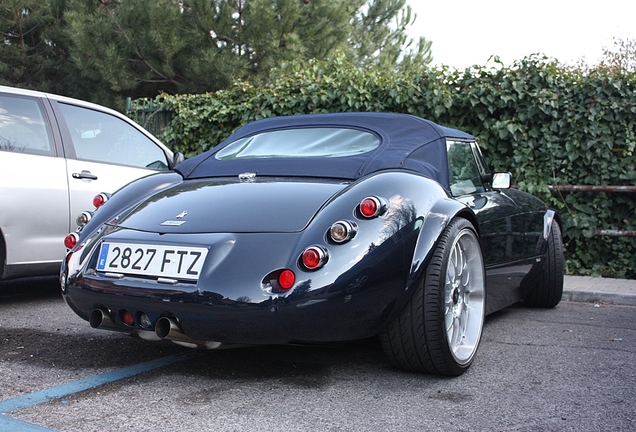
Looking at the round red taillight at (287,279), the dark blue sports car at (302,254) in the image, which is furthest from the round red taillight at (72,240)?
the round red taillight at (287,279)

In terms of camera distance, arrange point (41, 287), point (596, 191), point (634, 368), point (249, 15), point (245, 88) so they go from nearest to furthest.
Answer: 1. point (634, 368)
2. point (41, 287)
3. point (596, 191)
4. point (245, 88)
5. point (249, 15)

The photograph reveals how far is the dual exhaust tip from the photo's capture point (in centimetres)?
301

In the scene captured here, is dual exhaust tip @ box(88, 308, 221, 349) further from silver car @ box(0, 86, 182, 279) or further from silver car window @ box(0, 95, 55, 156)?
silver car window @ box(0, 95, 55, 156)

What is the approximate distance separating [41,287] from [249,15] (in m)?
8.72

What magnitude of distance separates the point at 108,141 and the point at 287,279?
3.46 metres

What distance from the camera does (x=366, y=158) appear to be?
3707 mm

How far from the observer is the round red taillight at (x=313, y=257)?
2.93 meters

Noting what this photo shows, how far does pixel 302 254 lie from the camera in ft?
9.66

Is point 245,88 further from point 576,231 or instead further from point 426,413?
point 426,413

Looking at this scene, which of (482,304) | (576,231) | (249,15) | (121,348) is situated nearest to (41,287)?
(121,348)

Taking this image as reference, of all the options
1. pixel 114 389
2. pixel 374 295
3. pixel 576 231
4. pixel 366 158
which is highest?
pixel 366 158

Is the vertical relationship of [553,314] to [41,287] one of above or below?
above

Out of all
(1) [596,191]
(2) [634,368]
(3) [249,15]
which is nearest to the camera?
(2) [634,368]

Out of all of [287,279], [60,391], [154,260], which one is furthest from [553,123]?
[60,391]
